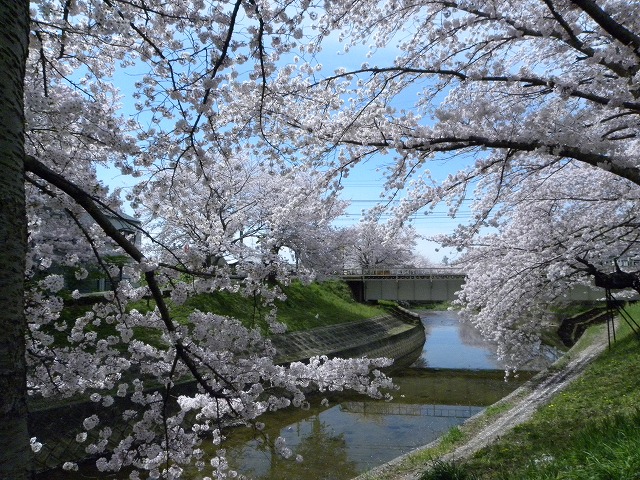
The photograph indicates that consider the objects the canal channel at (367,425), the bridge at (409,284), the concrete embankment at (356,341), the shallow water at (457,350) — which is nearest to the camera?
the canal channel at (367,425)

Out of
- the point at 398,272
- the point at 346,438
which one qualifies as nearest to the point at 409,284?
the point at 398,272

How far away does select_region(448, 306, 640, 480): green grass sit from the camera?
11.8 feet

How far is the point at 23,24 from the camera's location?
7.41 feet

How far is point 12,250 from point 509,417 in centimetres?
936

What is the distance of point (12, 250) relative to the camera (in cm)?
212

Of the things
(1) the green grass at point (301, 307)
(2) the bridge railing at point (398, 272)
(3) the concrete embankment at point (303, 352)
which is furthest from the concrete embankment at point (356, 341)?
(2) the bridge railing at point (398, 272)

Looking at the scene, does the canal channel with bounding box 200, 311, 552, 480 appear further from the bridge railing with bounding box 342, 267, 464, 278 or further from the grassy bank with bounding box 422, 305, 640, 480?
the bridge railing with bounding box 342, 267, 464, 278

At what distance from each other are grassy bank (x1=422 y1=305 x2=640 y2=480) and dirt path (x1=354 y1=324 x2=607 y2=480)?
15.3 inches

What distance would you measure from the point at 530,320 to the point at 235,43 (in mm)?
11450

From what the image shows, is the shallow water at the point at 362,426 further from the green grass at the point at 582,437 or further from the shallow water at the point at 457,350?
the green grass at the point at 582,437

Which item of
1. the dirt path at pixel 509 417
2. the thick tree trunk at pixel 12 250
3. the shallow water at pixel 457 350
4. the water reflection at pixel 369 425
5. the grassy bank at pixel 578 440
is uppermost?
the thick tree trunk at pixel 12 250

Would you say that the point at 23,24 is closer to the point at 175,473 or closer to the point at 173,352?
the point at 173,352

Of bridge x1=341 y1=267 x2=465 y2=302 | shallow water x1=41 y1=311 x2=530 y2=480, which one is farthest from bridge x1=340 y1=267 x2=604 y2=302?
shallow water x1=41 y1=311 x2=530 y2=480

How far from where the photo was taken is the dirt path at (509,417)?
6.83 meters
